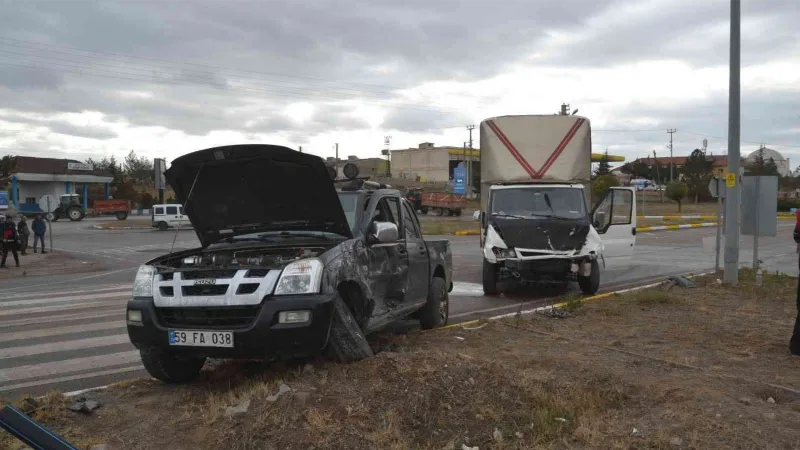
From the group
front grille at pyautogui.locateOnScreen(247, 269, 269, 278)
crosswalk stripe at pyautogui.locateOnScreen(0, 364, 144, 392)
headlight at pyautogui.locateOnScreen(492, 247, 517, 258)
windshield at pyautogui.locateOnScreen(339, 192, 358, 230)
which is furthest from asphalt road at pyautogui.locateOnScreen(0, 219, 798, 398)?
front grille at pyautogui.locateOnScreen(247, 269, 269, 278)

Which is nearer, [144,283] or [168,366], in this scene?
[144,283]

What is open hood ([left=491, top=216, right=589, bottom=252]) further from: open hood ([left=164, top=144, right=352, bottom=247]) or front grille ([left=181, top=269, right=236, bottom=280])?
front grille ([left=181, top=269, right=236, bottom=280])

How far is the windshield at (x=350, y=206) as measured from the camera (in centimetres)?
636

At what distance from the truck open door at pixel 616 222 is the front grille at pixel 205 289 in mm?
8178

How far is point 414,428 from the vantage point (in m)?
4.27

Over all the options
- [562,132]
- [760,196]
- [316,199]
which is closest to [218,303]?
[316,199]

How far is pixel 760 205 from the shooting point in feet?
41.8

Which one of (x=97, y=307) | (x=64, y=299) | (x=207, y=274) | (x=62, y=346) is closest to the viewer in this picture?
(x=207, y=274)

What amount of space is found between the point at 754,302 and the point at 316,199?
7.80m

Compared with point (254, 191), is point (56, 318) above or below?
below

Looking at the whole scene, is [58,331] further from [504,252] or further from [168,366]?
[504,252]

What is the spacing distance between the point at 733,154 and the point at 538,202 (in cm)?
375

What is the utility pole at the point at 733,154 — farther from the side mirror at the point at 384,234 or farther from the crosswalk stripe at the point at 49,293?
the crosswalk stripe at the point at 49,293

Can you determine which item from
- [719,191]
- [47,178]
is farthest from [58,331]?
[47,178]
